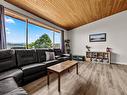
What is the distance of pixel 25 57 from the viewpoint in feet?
9.66

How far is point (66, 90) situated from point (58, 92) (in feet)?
0.69

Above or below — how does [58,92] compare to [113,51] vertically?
below

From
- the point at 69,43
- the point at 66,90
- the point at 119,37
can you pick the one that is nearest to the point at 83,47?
the point at 69,43

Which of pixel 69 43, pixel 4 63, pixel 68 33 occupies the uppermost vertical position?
pixel 68 33

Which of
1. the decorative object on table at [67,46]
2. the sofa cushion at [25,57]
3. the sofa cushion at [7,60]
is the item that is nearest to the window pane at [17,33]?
the sofa cushion at [25,57]

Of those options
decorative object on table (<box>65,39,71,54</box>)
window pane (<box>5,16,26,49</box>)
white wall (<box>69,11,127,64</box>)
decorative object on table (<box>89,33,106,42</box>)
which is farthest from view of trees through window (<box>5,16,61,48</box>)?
decorative object on table (<box>89,33,106,42</box>)

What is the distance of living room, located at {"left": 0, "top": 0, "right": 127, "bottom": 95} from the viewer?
220 cm

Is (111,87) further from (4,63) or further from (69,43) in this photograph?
(69,43)

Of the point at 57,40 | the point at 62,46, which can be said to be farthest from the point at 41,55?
the point at 57,40

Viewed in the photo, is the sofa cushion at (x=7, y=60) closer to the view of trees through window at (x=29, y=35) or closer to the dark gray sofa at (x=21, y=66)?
the dark gray sofa at (x=21, y=66)

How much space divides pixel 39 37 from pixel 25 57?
209cm

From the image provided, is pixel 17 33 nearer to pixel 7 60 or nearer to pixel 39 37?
pixel 39 37

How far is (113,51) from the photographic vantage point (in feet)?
17.0

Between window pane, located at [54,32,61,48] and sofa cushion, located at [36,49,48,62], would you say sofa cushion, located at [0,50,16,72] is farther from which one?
window pane, located at [54,32,61,48]
